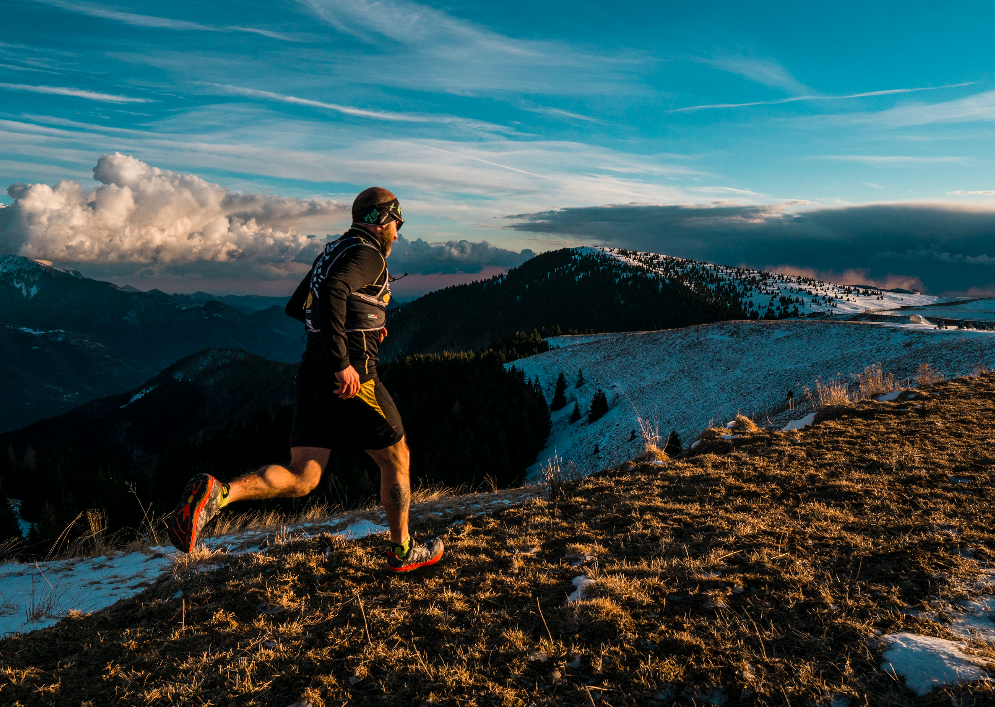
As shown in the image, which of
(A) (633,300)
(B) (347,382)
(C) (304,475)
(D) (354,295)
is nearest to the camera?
(B) (347,382)

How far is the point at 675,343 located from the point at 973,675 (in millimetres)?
41561

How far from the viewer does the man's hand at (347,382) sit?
3.59m

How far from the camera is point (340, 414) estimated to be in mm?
3830

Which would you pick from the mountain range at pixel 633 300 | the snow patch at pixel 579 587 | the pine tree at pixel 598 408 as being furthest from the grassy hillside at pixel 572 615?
the mountain range at pixel 633 300

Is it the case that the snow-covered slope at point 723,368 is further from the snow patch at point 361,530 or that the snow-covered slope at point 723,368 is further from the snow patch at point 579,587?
the snow patch at point 579,587

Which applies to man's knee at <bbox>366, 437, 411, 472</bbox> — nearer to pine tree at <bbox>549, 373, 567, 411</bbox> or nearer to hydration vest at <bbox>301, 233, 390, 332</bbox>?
hydration vest at <bbox>301, 233, 390, 332</bbox>

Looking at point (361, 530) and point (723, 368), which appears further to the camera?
point (723, 368)

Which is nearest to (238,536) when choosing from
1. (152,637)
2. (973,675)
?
(152,637)

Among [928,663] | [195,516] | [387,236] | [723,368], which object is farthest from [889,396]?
[723,368]

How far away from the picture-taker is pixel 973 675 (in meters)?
2.35

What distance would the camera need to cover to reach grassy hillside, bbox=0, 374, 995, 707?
2.54 meters

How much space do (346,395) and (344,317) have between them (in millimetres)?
550

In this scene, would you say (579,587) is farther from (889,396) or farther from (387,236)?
(889,396)

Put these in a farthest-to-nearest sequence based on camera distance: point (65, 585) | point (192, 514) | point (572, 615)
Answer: point (65, 585) → point (192, 514) → point (572, 615)
